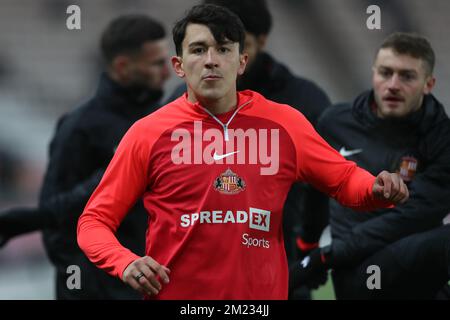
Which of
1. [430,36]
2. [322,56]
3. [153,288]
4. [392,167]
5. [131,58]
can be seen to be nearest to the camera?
[153,288]

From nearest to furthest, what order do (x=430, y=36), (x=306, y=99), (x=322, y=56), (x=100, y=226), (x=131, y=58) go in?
1. (x=100, y=226)
2. (x=306, y=99)
3. (x=131, y=58)
4. (x=430, y=36)
5. (x=322, y=56)

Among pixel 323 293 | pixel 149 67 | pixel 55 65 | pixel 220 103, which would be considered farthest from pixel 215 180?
pixel 55 65

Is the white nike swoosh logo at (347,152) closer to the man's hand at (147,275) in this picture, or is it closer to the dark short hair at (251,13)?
the dark short hair at (251,13)

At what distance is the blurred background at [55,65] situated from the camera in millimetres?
5742

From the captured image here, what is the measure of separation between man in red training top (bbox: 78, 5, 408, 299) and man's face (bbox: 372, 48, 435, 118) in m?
1.03

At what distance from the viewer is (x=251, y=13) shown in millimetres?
4375

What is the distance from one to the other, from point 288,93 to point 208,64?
4.78 feet

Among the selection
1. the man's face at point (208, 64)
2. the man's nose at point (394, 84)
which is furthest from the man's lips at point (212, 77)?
the man's nose at point (394, 84)

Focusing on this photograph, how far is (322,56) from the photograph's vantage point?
235 inches

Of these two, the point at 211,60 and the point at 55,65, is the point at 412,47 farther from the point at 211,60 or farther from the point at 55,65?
the point at 55,65

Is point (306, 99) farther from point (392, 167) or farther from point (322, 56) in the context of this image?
point (322, 56)

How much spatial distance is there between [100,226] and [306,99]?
66.9 inches

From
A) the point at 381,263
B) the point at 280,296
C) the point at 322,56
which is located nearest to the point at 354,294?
the point at 381,263
